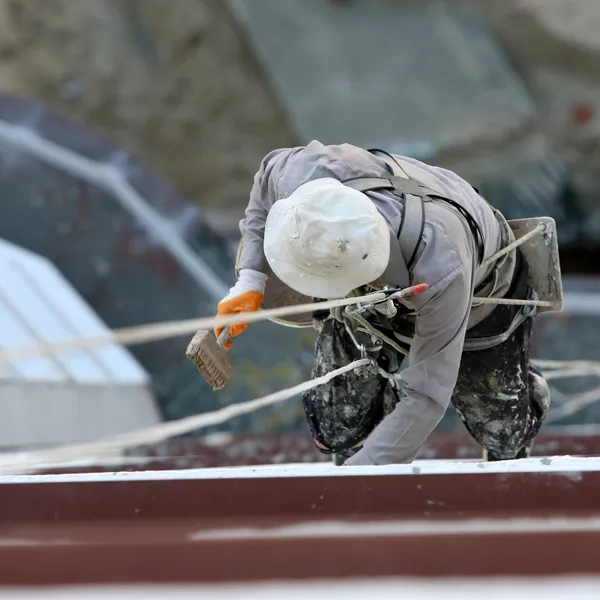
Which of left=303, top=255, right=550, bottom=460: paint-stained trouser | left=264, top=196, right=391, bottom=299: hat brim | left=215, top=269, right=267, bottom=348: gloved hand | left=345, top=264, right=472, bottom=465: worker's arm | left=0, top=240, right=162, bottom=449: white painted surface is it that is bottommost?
left=0, top=240, right=162, bottom=449: white painted surface

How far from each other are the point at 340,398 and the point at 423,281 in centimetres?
41

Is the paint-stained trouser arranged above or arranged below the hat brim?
below

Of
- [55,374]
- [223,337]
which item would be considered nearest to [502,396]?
[223,337]

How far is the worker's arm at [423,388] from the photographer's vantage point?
1.18 meters

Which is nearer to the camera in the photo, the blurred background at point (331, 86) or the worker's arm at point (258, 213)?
the worker's arm at point (258, 213)

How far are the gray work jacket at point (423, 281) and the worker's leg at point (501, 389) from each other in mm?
231

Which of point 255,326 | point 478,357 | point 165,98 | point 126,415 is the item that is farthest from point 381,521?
point 165,98

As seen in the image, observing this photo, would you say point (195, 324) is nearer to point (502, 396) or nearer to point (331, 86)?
point (502, 396)

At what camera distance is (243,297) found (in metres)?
1.31

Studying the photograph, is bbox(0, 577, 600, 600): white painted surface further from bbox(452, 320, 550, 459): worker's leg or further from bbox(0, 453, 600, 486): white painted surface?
bbox(452, 320, 550, 459): worker's leg

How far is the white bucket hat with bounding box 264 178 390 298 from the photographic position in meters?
1.06

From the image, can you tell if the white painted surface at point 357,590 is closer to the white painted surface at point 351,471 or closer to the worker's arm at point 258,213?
the white painted surface at point 351,471

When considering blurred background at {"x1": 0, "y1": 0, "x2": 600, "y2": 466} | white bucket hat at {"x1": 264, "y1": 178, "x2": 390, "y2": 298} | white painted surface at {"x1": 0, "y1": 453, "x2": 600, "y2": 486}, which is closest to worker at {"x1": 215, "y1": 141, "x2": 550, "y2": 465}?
white bucket hat at {"x1": 264, "y1": 178, "x2": 390, "y2": 298}

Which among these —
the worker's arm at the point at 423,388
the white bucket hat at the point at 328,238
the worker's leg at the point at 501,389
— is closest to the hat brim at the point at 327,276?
the white bucket hat at the point at 328,238
